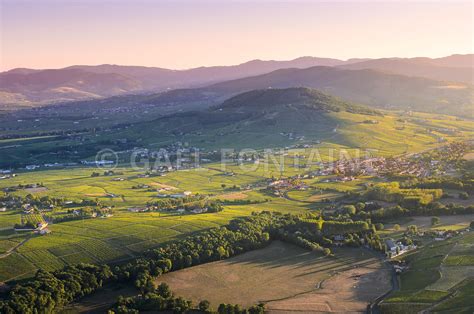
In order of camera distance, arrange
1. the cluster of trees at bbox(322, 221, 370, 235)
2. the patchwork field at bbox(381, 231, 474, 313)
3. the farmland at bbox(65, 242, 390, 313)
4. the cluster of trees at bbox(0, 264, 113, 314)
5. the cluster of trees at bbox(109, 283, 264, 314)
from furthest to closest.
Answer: the cluster of trees at bbox(322, 221, 370, 235), the farmland at bbox(65, 242, 390, 313), the cluster of trees at bbox(0, 264, 113, 314), the cluster of trees at bbox(109, 283, 264, 314), the patchwork field at bbox(381, 231, 474, 313)

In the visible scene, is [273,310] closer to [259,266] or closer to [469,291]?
[259,266]

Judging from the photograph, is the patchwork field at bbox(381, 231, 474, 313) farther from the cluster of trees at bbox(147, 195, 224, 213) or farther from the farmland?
the cluster of trees at bbox(147, 195, 224, 213)

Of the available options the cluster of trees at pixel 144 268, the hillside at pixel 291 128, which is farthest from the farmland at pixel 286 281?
the hillside at pixel 291 128

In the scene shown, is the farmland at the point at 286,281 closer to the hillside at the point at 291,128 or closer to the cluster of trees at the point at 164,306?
the cluster of trees at the point at 164,306

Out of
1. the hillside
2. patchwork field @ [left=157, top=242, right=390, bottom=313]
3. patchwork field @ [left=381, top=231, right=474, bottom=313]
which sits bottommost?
patchwork field @ [left=157, top=242, right=390, bottom=313]

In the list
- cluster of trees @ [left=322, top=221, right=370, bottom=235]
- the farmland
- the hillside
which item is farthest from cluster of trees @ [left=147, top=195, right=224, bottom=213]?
the hillside

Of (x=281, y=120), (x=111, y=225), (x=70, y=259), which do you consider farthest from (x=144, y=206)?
(x=281, y=120)
